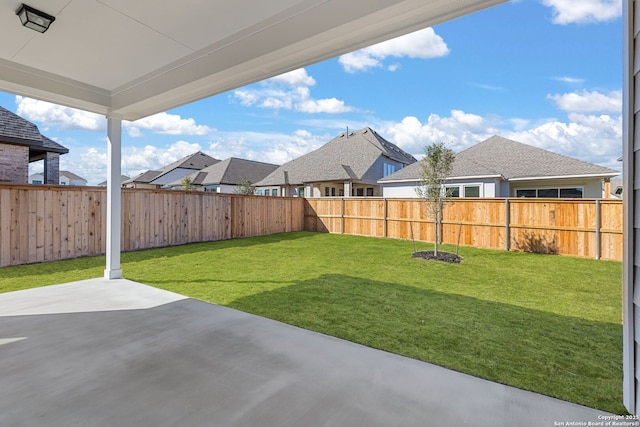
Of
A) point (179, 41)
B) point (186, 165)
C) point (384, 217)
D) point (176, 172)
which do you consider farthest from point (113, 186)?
point (186, 165)

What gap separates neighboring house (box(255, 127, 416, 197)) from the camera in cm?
1884

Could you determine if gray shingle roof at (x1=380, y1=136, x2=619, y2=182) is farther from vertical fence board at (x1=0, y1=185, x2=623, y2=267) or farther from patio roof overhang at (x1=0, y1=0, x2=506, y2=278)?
patio roof overhang at (x1=0, y1=0, x2=506, y2=278)

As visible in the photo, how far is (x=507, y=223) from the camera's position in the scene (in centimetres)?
840

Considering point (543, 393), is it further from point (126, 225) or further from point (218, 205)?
point (218, 205)

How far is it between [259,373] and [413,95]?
67.4 feet

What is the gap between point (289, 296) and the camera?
412cm

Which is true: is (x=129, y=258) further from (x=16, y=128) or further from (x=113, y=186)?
(x=16, y=128)

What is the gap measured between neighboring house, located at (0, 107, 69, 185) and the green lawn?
16.4ft

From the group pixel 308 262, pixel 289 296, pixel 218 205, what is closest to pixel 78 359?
pixel 289 296

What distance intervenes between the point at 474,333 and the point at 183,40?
380 centimetres

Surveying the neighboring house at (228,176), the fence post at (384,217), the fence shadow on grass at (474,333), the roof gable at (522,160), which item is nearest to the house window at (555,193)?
the roof gable at (522,160)

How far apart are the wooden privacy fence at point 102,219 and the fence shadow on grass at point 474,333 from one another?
5.23 meters

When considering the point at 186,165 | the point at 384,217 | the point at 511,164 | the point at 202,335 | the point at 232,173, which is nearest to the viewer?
the point at 202,335

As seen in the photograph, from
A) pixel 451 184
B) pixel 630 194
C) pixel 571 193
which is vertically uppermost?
pixel 451 184
